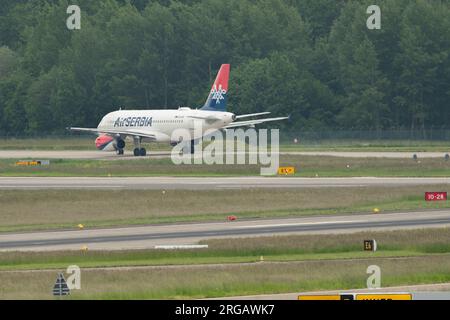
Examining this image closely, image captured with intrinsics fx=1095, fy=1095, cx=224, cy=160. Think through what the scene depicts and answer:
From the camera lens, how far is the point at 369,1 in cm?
16850

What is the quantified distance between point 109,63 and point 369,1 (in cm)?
4179

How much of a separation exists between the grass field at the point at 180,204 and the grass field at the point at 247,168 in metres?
15.9

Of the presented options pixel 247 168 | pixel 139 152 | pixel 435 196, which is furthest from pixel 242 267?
pixel 139 152

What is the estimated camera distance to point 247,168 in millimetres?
95500

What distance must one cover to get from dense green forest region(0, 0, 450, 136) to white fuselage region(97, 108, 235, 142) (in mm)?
40840

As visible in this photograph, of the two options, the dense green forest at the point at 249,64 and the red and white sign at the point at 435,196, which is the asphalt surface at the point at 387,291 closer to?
the red and white sign at the point at 435,196

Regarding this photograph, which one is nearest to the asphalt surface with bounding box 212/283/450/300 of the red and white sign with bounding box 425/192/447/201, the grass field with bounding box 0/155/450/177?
the red and white sign with bounding box 425/192/447/201

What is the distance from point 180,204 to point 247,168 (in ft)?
93.6

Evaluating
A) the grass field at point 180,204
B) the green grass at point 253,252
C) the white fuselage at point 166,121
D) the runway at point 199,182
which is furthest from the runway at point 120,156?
the green grass at point 253,252

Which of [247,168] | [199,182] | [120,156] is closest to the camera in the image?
[199,182]

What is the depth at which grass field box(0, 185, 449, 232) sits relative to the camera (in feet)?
200

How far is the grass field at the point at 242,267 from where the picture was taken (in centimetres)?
3691

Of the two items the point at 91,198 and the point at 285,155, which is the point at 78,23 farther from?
the point at 91,198

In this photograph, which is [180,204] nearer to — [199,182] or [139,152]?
[199,182]
